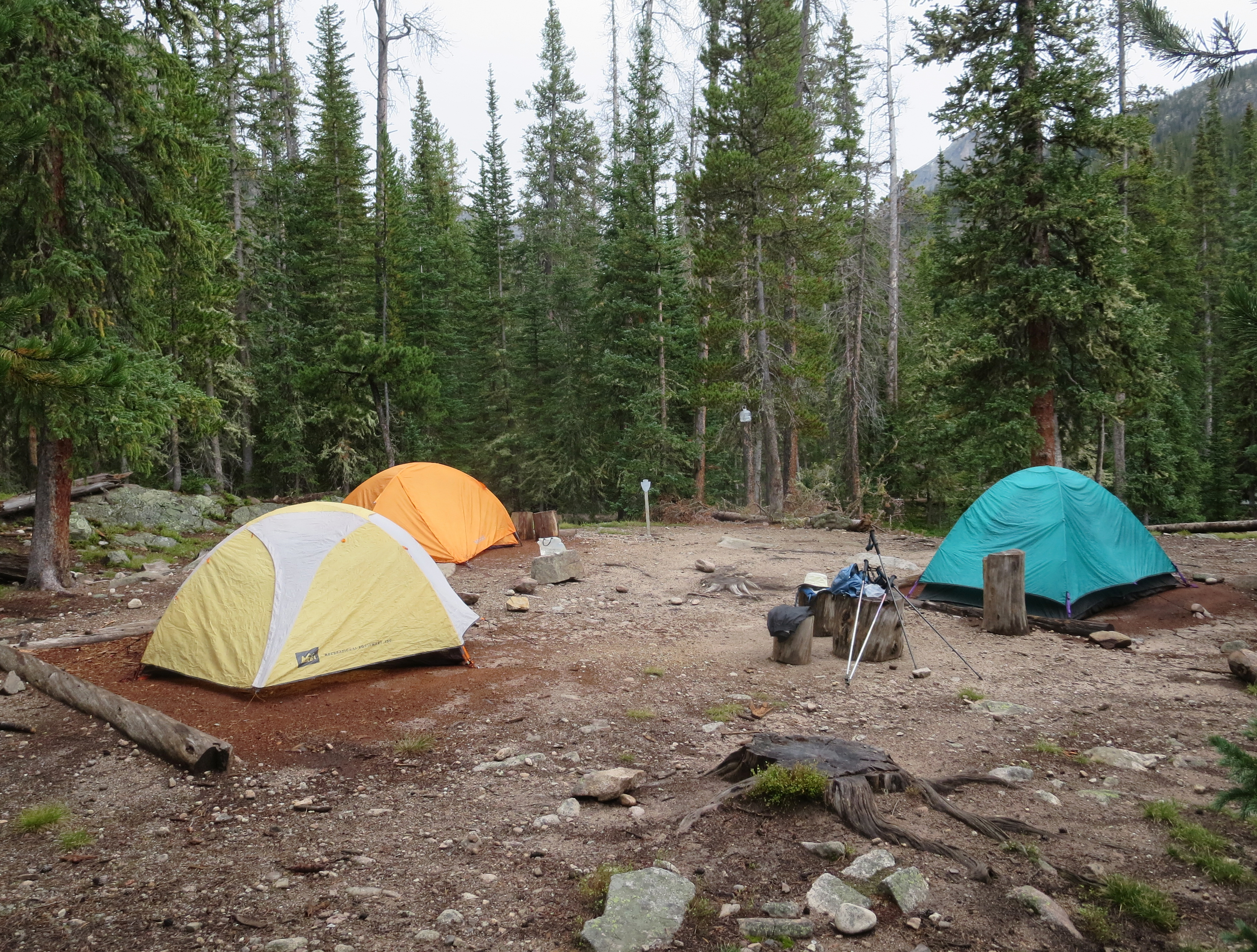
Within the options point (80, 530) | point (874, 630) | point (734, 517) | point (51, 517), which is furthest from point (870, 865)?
point (734, 517)

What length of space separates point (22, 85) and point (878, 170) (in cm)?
2505

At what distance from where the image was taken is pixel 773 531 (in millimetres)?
18328

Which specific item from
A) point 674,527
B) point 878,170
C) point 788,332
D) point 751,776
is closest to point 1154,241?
point 878,170

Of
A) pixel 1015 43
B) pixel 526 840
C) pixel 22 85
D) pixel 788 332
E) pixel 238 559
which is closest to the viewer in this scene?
pixel 526 840

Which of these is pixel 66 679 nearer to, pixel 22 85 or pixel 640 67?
pixel 22 85

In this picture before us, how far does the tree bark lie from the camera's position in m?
9.86

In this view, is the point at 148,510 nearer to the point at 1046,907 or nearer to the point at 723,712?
the point at 723,712

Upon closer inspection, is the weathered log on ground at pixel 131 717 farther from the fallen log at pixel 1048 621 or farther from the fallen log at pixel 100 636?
the fallen log at pixel 1048 621

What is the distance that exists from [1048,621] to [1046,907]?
6635 mm

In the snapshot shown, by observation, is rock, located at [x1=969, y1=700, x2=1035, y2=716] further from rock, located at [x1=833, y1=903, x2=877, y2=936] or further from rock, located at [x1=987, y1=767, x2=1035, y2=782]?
rock, located at [x1=833, y1=903, x2=877, y2=936]

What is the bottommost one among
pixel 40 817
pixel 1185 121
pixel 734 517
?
pixel 40 817

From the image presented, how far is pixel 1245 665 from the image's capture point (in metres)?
6.65

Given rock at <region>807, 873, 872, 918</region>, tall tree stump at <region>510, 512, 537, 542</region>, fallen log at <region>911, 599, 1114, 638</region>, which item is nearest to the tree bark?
tall tree stump at <region>510, 512, 537, 542</region>

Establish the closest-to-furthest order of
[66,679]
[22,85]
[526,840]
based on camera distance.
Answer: [526,840] → [66,679] → [22,85]
